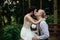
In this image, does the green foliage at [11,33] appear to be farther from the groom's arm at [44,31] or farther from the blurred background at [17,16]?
the groom's arm at [44,31]

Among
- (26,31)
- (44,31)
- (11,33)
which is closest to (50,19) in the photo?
(11,33)

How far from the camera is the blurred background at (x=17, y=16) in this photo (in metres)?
9.74

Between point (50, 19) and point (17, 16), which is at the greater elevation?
point (17, 16)

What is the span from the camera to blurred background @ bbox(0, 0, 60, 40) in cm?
974

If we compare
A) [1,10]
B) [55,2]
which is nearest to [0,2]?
[1,10]

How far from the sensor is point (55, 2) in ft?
52.2

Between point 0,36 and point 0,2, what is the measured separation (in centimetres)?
115

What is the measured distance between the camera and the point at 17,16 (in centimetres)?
1416

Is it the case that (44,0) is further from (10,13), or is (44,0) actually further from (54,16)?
(10,13)

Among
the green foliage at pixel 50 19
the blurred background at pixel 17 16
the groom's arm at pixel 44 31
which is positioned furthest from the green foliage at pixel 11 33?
the green foliage at pixel 50 19

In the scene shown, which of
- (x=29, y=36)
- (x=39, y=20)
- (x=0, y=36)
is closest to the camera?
(x=39, y=20)

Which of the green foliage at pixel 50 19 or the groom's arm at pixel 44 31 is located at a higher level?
the groom's arm at pixel 44 31

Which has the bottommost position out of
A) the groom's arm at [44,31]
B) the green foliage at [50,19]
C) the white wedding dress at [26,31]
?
the green foliage at [50,19]

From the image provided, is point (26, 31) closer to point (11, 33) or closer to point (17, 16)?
point (11, 33)
